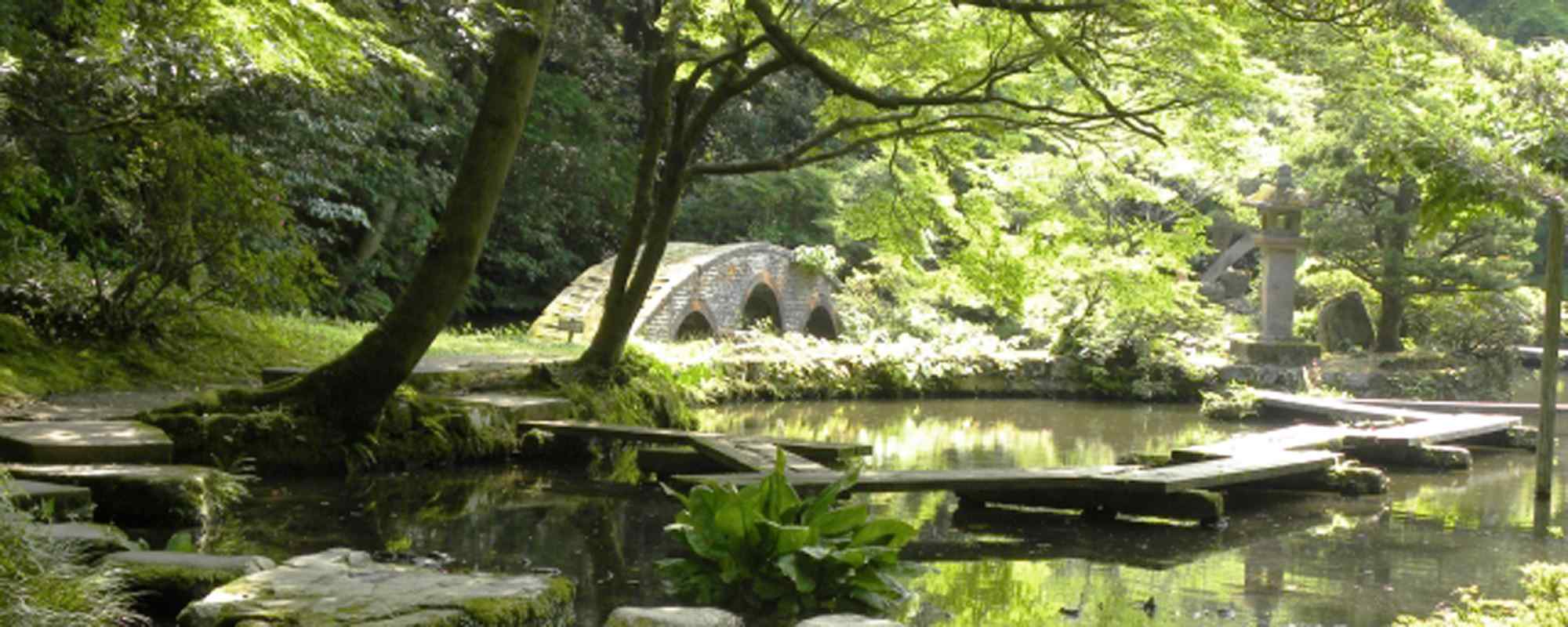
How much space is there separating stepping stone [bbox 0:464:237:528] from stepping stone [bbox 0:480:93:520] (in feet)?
1.25

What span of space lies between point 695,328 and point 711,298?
3.54 ft

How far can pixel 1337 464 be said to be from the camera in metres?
11.9

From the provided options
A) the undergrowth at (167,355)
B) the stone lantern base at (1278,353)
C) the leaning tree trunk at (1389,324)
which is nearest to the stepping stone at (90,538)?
the undergrowth at (167,355)

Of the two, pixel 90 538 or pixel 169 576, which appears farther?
pixel 90 538

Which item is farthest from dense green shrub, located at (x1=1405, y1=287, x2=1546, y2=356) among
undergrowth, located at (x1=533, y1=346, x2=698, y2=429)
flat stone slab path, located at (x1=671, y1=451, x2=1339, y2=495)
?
undergrowth, located at (x1=533, y1=346, x2=698, y2=429)

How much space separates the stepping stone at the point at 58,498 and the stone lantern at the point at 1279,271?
60.9ft

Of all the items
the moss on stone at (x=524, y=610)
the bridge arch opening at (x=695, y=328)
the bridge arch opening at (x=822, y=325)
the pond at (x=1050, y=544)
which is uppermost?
the bridge arch opening at (x=822, y=325)

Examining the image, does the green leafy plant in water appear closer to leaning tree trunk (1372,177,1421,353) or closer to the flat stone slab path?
the flat stone slab path

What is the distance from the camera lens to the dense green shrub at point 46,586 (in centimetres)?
394

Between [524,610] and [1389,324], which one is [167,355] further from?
[1389,324]

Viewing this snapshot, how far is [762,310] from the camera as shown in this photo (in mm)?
25344

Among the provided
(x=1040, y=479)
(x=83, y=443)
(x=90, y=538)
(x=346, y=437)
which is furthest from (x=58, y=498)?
(x=1040, y=479)

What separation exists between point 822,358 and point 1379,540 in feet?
37.2

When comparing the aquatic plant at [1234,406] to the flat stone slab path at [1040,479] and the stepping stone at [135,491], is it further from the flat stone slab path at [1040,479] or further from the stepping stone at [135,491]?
the stepping stone at [135,491]
